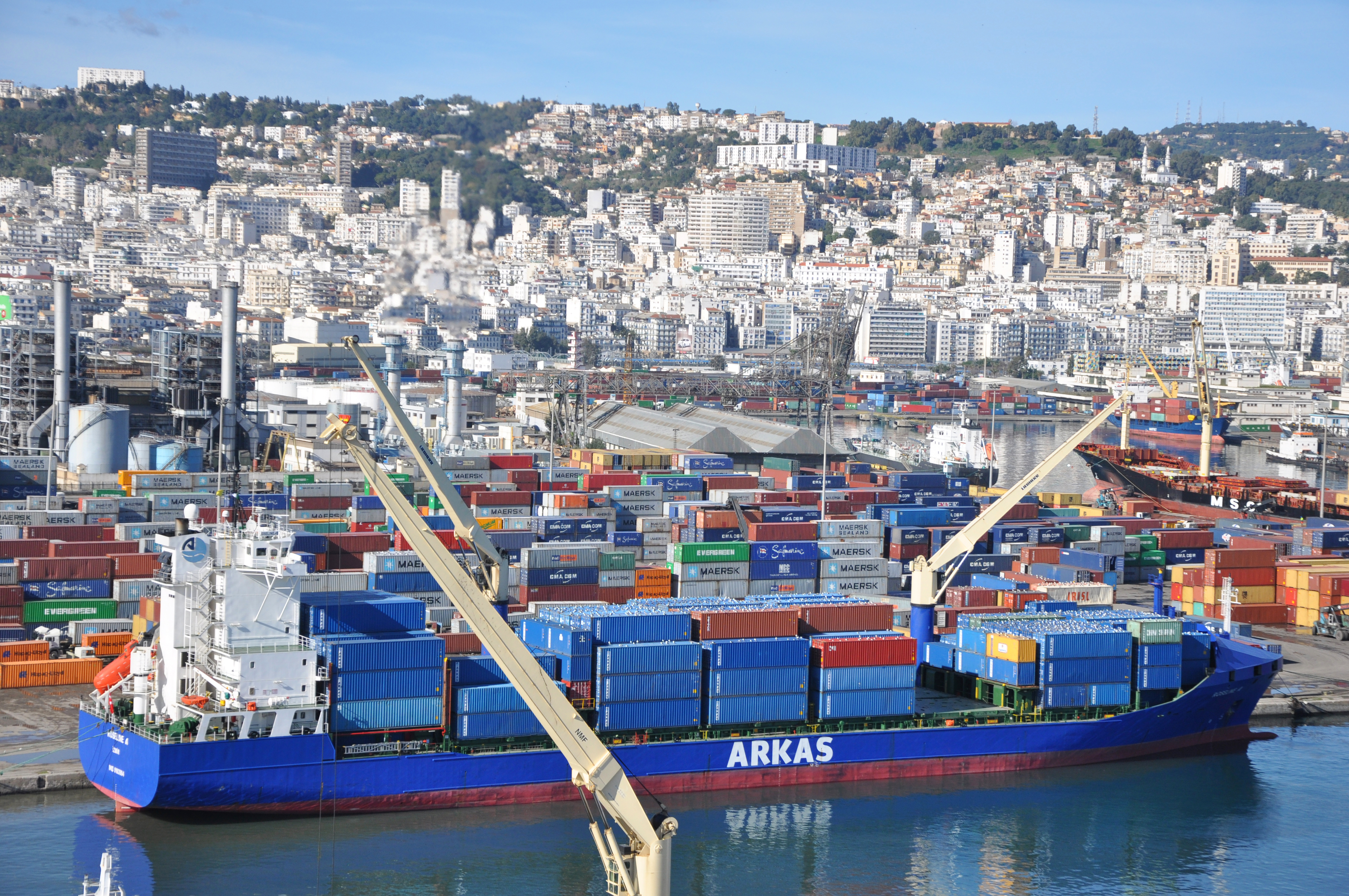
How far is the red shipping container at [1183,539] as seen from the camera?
124 feet

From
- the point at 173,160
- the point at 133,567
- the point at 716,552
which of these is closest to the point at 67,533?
the point at 133,567

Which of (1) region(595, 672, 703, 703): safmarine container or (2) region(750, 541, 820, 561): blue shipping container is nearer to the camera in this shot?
(1) region(595, 672, 703, 703): safmarine container

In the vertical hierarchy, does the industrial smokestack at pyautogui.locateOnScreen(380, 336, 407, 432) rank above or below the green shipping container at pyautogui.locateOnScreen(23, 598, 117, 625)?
above

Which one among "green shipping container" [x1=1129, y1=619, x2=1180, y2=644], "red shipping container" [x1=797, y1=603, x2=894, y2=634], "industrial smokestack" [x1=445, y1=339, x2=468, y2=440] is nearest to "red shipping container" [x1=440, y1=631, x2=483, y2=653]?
"red shipping container" [x1=797, y1=603, x2=894, y2=634]

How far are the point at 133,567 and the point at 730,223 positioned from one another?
492ft

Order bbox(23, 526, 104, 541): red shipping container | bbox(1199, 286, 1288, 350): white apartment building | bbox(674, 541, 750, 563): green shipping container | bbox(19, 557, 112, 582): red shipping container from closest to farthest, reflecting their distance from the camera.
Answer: bbox(19, 557, 112, 582): red shipping container
bbox(674, 541, 750, 563): green shipping container
bbox(23, 526, 104, 541): red shipping container
bbox(1199, 286, 1288, 350): white apartment building

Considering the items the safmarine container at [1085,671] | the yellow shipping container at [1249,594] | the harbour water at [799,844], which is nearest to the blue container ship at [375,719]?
the harbour water at [799,844]

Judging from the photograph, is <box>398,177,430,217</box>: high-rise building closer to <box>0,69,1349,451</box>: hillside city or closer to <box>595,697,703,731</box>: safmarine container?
<box>0,69,1349,451</box>: hillside city

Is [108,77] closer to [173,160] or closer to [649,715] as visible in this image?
[173,160]

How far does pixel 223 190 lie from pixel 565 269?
36.2 metres

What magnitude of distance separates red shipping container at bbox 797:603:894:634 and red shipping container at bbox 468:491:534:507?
12.7 metres

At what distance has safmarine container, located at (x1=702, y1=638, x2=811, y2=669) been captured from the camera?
21.1m

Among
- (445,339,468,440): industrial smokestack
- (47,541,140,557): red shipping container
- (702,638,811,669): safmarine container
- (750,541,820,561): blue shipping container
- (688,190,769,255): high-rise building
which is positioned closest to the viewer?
(702,638,811,669): safmarine container

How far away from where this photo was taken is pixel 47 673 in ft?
79.6
